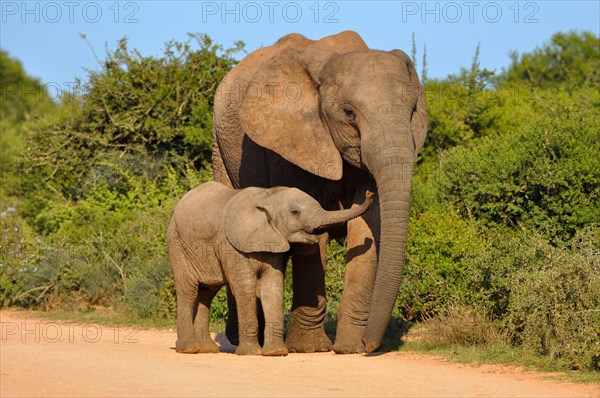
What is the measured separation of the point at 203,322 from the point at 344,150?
211cm

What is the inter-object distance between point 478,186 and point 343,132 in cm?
453

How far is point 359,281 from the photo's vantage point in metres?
10.5

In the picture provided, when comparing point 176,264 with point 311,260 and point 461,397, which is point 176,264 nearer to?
point 311,260

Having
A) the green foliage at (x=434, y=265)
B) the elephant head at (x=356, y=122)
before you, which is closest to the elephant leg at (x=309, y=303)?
the elephant head at (x=356, y=122)

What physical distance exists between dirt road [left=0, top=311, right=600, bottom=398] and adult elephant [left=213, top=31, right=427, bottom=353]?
1.74ft

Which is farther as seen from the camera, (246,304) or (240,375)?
(246,304)

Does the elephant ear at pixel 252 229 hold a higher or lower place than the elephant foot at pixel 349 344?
higher

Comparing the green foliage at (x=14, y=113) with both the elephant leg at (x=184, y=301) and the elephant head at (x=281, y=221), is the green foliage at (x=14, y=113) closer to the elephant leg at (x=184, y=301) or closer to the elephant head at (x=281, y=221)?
the elephant leg at (x=184, y=301)

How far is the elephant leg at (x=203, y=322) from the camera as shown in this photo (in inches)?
423

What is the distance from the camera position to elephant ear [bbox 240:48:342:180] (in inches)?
407

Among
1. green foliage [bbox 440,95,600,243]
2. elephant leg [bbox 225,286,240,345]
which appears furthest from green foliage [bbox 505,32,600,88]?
elephant leg [bbox 225,286,240,345]

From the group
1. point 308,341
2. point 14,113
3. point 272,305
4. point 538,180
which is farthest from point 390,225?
point 14,113

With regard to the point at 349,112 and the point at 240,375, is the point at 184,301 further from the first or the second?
the point at 349,112

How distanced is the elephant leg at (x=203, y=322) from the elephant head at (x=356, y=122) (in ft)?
4.92
